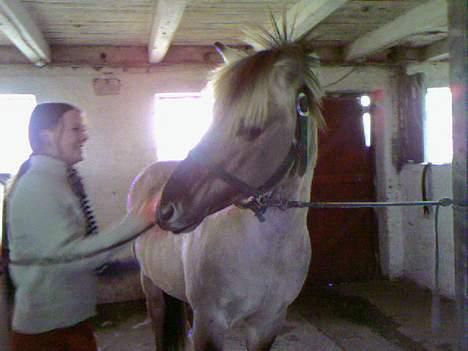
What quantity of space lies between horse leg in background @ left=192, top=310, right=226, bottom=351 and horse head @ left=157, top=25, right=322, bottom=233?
0.65 metres

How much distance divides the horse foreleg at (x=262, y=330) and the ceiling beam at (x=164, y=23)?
1.91 meters

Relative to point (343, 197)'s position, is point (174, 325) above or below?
below

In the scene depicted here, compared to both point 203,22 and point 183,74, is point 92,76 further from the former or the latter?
point 203,22

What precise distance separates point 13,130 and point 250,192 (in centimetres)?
363

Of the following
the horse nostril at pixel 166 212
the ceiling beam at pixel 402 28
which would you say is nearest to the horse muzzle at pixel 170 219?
the horse nostril at pixel 166 212

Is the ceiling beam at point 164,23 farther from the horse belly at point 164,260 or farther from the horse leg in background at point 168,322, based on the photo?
the horse leg in background at point 168,322

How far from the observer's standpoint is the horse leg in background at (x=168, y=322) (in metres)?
2.99

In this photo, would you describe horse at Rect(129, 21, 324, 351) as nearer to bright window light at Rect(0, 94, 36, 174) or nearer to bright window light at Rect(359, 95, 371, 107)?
bright window light at Rect(0, 94, 36, 174)

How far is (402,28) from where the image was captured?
12.0ft

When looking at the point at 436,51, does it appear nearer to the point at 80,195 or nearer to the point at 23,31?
the point at 23,31

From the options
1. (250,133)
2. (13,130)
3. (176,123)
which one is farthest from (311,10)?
(13,130)

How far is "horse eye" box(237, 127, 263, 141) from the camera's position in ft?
4.98

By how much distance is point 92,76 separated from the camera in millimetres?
4367

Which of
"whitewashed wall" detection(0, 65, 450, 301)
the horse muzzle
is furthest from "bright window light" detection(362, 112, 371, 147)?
the horse muzzle
